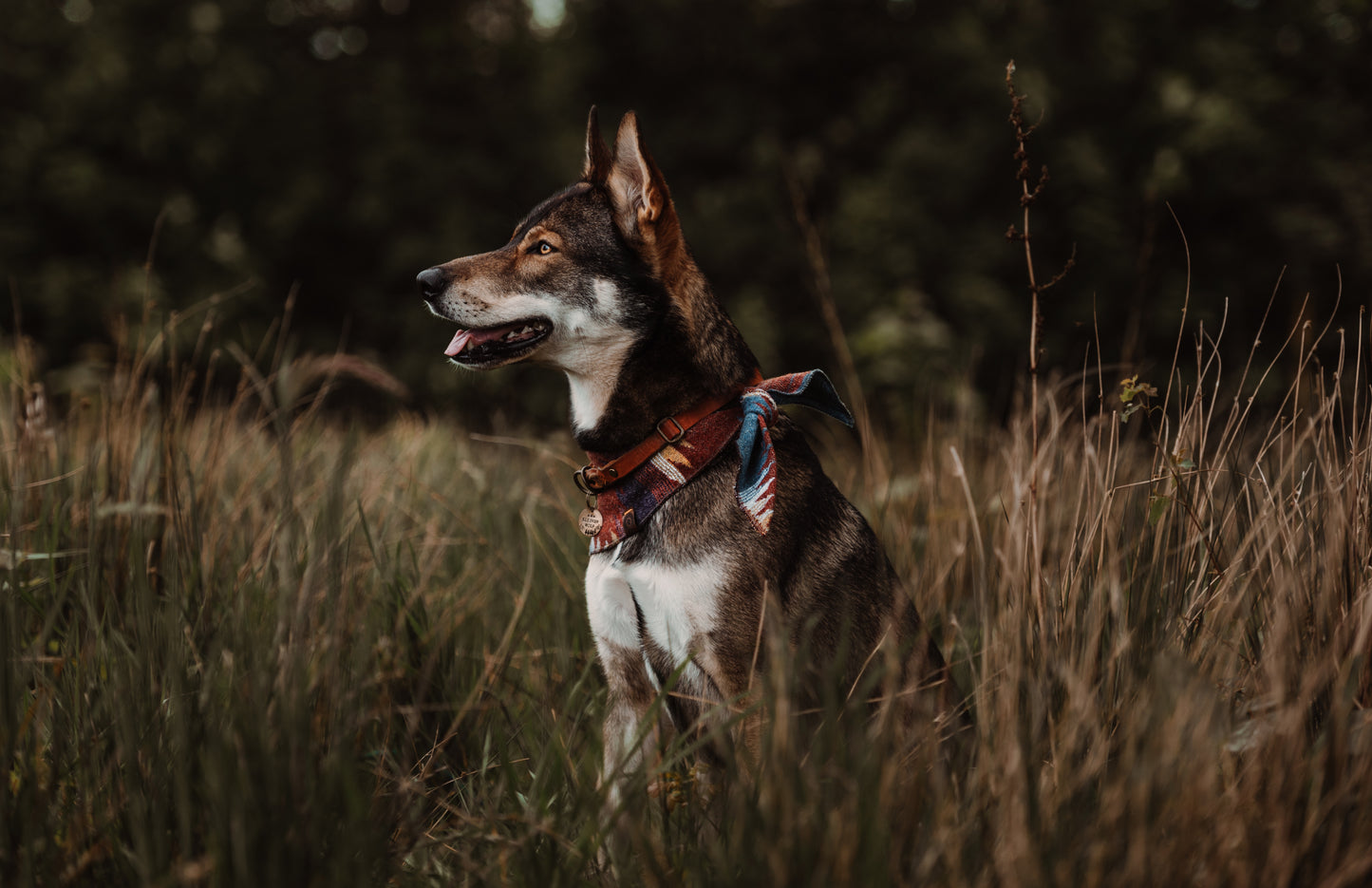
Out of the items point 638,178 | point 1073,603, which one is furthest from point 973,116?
point 1073,603

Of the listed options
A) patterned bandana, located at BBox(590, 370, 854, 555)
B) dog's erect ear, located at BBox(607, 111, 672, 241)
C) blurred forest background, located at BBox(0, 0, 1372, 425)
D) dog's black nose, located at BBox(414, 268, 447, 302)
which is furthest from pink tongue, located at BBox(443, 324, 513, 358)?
blurred forest background, located at BBox(0, 0, 1372, 425)

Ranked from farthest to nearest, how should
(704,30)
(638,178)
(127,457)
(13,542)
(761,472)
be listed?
(704,30), (127,457), (638,178), (13,542), (761,472)

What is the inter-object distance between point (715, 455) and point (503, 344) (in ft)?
2.52

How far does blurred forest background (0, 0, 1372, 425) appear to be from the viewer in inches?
477

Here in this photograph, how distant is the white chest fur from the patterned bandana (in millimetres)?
108

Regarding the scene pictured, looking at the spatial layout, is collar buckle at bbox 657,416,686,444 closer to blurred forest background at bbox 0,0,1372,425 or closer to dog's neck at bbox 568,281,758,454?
dog's neck at bbox 568,281,758,454

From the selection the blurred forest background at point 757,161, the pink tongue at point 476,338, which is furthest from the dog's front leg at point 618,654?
the blurred forest background at point 757,161

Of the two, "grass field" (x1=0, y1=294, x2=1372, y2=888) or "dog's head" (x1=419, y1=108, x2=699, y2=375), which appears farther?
"dog's head" (x1=419, y1=108, x2=699, y2=375)

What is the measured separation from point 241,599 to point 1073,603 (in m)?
1.88

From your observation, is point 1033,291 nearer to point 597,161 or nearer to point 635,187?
point 635,187

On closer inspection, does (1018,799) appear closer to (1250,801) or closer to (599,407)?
(1250,801)

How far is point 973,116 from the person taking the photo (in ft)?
42.7

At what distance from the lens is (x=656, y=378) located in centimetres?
278

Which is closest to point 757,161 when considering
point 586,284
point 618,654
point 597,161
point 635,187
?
point 597,161
